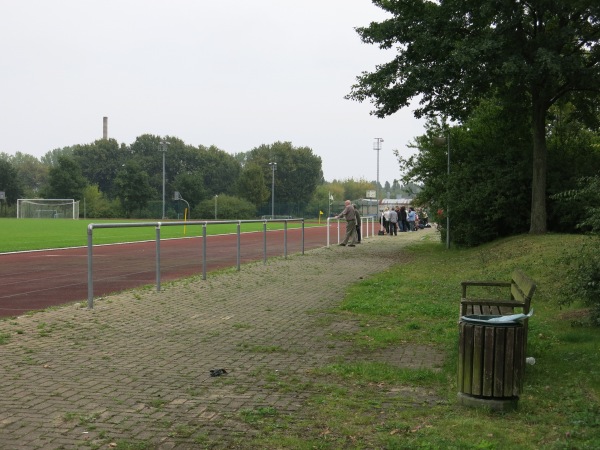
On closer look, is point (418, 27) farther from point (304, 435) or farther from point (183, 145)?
point (183, 145)

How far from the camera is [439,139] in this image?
2541 centimetres

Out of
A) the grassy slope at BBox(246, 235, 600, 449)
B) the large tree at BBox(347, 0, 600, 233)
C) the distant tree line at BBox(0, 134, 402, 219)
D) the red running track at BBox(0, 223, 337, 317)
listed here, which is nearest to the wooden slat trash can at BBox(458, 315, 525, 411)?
the grassy slope at BBox(246, 235, 600, 449)

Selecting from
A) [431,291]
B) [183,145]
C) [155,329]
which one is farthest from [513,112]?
[183,145]

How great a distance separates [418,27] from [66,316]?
52.3 feet

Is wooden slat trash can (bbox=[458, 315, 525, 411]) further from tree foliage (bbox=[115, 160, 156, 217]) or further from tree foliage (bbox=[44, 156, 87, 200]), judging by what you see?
tree foliage (bbox=[44, 156, 87, 200])

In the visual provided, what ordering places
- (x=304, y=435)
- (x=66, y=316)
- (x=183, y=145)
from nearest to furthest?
(x=304, y=435) < (x=66, y=316) < (x=183, y=145)

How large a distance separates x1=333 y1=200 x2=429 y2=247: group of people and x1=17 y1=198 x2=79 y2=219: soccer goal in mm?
39856

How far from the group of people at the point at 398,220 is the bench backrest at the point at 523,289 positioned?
3151cm

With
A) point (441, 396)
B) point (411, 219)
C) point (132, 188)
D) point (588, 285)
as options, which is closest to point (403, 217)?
point (411, 219)

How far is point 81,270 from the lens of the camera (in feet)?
53.7

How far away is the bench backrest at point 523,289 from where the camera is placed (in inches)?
248

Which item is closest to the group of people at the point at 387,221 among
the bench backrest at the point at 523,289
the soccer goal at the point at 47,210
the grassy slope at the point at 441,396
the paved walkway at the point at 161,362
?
the paved walkway at the point at 161,362

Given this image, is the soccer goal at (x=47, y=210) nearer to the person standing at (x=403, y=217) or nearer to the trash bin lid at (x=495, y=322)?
the person standing at (x=403, y=217)

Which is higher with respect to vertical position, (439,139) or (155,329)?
(439,139)
